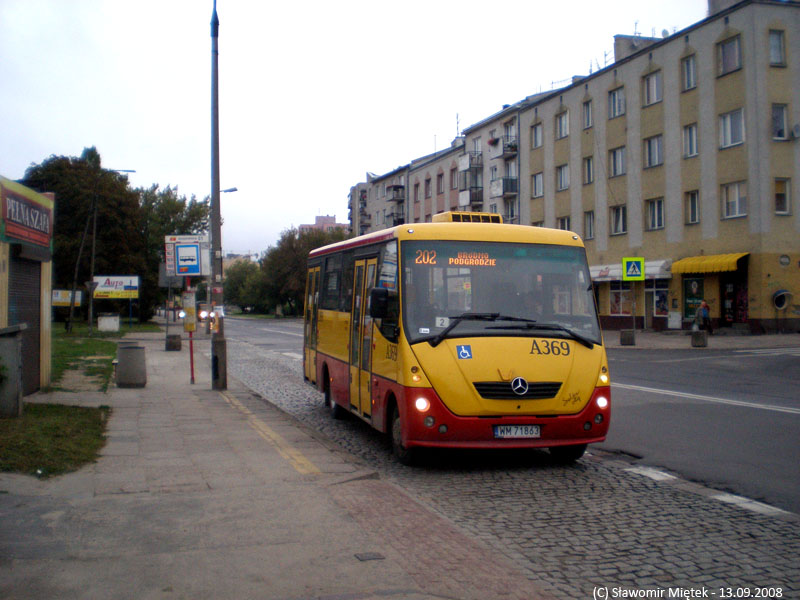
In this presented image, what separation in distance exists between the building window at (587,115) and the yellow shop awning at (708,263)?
11547mm

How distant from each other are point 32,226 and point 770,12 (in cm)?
3235

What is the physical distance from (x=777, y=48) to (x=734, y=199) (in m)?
6.73

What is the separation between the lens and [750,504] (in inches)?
259

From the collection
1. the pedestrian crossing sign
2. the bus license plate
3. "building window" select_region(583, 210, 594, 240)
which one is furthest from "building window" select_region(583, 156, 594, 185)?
the bus license plate

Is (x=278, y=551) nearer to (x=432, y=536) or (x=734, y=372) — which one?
(x=432, y=536)

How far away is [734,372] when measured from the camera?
19062 millimetres

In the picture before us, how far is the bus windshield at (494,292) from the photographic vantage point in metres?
8.10

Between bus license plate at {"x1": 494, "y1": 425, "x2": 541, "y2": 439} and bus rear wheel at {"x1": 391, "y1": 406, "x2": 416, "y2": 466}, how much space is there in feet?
3.26

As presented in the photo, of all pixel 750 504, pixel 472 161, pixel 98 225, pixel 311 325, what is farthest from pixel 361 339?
pixel 98 225

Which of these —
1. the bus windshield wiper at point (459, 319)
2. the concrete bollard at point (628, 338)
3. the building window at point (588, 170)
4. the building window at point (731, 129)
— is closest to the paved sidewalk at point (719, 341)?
the concrete bollard at point (628, 338)

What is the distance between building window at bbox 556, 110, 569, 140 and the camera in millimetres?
47281

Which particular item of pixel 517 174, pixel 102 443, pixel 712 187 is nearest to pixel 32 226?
pixel 102 443

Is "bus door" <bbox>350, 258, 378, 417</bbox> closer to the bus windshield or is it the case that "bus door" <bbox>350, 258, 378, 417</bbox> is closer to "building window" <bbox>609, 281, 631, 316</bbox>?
the bus windshield

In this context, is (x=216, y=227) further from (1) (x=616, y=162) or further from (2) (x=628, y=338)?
(1) (x=616, y=162)
